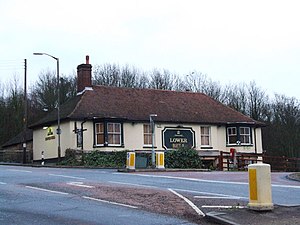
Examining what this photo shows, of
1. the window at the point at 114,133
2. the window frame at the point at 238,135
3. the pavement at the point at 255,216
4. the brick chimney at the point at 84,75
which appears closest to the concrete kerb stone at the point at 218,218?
the pavement at the point at 255,216

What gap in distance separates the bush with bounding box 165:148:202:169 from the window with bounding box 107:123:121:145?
14.5 feet

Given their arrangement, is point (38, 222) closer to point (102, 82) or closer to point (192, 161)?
point (192, 161)

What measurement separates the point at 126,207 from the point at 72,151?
2714cm

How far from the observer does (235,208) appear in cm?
1214

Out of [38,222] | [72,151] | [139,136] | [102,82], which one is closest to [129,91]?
[139,136]

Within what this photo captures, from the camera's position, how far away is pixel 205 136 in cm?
4666

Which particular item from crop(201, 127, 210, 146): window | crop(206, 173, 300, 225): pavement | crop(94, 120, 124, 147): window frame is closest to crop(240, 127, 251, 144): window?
crop(201, 127, 210, 146): window

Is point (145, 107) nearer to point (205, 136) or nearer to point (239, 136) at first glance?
point (205, 136)

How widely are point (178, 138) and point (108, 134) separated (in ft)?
22.0

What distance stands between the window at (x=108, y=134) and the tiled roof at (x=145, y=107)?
0.79 meters

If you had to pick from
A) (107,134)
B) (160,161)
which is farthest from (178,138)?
(160,161)

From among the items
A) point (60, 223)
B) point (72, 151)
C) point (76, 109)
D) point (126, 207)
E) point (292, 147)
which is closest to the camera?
point (60, 223)

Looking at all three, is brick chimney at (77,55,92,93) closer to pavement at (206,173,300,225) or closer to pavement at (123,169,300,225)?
pavement at (123,169,300,225)

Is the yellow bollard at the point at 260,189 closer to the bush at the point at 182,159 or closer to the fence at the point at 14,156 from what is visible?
the bush at the point at 182,159
